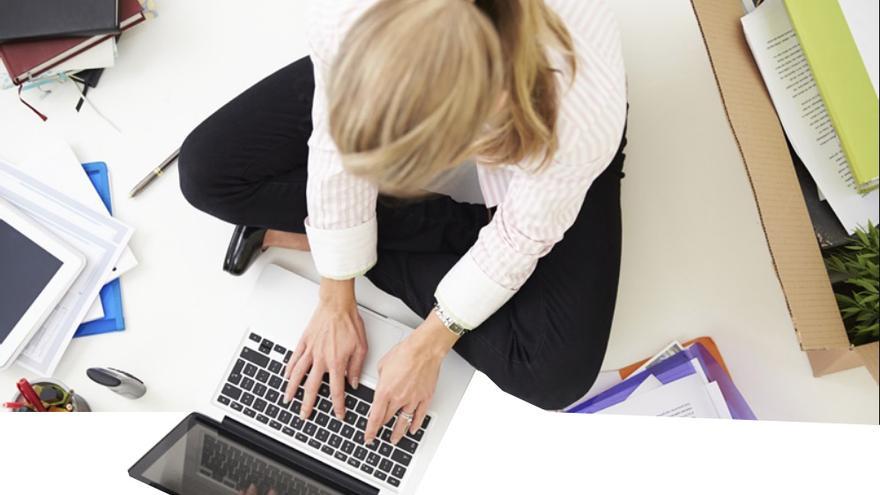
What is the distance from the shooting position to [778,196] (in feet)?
3.24

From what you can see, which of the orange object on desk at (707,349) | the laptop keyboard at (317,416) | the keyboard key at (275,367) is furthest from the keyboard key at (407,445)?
the orange object on desk at (707,349)

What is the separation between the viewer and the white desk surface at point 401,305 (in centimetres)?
118

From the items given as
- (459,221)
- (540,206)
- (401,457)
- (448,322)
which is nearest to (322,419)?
(401,457)

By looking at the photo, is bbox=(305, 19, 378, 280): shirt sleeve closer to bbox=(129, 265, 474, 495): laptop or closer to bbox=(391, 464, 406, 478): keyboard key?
bbox=(129, 265, 474, 495): laptop

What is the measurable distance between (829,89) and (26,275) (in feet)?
3.81

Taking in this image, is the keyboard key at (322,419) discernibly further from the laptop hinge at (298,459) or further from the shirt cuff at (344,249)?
the shirt cuff at (344,249)

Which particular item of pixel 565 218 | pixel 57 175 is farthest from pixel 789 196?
pixel 57 175

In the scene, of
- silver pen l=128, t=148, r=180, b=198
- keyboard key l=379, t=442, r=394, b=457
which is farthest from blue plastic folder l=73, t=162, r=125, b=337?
keyboard key l=379, t=442, r=394, b=457

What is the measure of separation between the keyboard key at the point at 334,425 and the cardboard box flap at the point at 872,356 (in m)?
0.71

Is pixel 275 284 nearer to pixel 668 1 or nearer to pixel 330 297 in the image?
pixel 330 297

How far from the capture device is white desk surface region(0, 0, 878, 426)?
118 centimetres

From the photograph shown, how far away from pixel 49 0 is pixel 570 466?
108cm

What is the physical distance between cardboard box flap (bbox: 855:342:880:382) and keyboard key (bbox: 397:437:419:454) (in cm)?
60

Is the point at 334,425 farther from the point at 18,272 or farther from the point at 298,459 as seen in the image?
the point at 18,272
